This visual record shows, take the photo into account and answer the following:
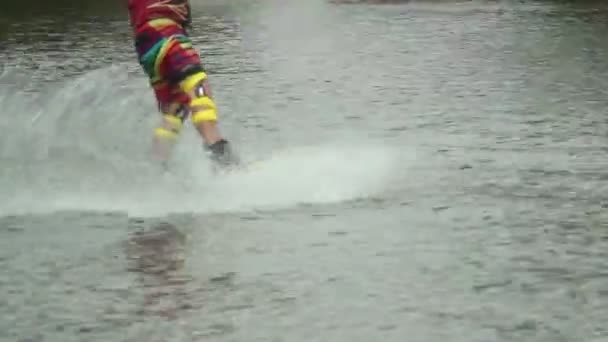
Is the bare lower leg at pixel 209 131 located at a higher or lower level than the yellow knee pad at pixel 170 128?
higher

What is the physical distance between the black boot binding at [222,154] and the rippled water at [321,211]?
81mm

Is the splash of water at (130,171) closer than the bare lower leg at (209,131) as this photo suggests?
Yes

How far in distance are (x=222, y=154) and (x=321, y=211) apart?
0.86 m

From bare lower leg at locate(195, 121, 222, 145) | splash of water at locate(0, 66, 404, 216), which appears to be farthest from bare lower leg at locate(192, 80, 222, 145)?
splash of water at locate(0, 66, 404, 216)

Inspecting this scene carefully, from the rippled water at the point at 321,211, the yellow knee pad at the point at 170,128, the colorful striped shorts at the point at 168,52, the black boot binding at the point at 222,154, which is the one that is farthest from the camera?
the yellow knee pad at the point at 170,128

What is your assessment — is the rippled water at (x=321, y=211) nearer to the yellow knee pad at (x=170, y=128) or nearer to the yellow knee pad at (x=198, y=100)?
the yellow knee pad at (x=170, y=128)

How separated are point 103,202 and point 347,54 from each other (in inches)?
309

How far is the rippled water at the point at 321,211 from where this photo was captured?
4840 mm

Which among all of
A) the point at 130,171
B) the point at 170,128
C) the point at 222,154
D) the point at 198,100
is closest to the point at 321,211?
the point at 222,154

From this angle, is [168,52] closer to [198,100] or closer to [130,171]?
[198,100]

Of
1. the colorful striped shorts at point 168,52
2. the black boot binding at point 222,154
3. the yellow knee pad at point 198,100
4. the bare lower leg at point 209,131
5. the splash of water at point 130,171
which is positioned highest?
the colorful striped shorts at point 168,52

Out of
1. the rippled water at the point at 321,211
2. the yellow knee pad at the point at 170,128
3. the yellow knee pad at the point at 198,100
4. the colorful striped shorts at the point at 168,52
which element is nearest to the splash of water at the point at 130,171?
the rippled water at the point at 321,211

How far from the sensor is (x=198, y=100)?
7.11m

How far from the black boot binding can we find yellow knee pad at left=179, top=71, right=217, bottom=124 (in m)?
0.16
